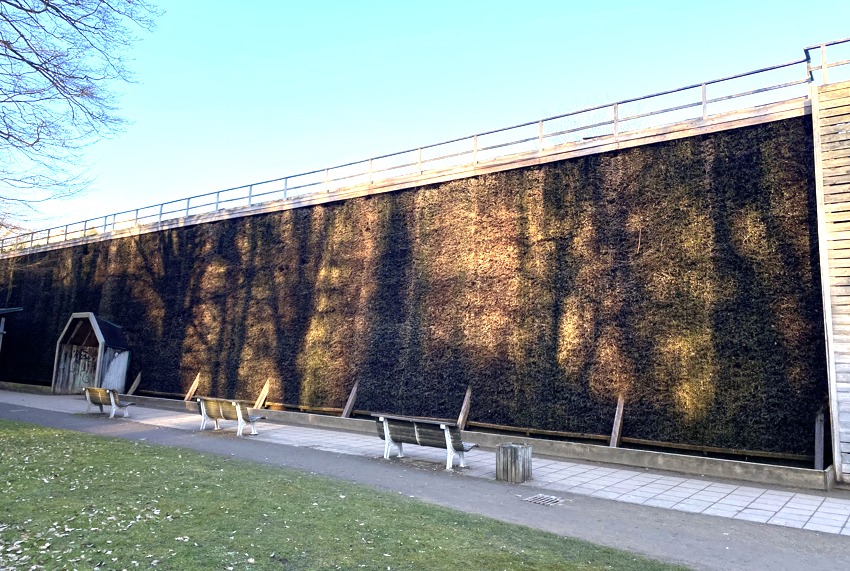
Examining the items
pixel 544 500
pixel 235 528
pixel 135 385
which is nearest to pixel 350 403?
pixel 544 500

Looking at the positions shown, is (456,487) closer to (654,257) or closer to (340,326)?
(654,257)

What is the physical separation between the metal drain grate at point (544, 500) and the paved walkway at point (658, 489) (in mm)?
268

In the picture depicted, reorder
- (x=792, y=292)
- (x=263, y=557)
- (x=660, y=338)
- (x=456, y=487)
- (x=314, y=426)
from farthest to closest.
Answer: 1. (x=314, y=426)
2. (x=660, y=338)
3. (x=792, y=292)
4. (x=456, y=487)
5. (x=263, y=557)

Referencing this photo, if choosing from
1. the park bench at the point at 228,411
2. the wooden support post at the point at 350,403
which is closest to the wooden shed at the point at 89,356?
the park bench at the point at 228,411

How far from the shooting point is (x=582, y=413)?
12.2 metres

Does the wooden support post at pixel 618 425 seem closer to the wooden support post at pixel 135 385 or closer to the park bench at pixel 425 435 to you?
the park bench at pixel 425 435

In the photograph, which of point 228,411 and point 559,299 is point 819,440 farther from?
point 228,411

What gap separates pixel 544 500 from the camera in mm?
7840

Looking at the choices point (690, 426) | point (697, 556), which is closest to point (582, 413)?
point (690, 426)

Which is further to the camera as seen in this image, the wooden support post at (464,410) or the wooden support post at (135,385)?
the wooden support post at (135,385)

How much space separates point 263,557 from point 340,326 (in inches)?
486

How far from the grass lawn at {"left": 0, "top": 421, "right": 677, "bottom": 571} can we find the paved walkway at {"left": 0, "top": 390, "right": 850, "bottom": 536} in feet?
8.88

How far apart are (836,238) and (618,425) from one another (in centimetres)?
489

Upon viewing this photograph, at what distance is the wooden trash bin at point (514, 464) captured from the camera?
8984 millimetres
